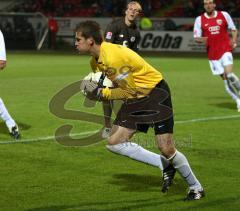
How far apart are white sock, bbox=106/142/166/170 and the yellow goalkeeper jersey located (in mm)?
566

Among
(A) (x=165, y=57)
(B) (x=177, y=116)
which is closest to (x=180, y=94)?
(B) (x=177, y=116)

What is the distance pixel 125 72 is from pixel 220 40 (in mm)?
8973

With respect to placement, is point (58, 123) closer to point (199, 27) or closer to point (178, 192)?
point (199, 27)

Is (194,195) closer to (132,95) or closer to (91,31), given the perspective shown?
(132,95)

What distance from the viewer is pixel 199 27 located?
52.1 feet

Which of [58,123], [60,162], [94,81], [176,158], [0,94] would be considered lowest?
[0,94]

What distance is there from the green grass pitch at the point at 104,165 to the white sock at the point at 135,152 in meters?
0.36

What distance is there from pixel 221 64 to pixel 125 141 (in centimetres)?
863

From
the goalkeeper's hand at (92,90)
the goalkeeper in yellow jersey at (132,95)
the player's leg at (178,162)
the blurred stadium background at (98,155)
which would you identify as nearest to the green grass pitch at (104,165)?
the blurred stadium background at (98,155)

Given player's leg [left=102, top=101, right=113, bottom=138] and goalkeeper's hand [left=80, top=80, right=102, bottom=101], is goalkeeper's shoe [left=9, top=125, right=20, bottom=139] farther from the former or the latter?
goalkeeper's hand [left=80, top=80, right=102, bottom=101]

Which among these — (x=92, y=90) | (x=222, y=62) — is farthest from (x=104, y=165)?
(x=222, y=62)

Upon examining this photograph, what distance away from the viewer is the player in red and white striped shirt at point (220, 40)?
618 inches

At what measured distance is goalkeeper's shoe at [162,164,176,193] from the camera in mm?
7906

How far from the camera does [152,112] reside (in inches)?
296
